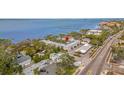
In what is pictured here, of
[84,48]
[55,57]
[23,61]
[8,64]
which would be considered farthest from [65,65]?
[8,64]

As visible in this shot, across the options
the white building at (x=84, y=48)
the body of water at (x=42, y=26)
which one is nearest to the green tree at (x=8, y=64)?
the body of water at (x=42, y=26)

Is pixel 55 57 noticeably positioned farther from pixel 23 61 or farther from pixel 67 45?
pixel 23 61

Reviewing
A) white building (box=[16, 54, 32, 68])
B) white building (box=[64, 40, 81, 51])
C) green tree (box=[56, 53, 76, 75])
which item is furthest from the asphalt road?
white building (box=[16, 54, 32, 68])

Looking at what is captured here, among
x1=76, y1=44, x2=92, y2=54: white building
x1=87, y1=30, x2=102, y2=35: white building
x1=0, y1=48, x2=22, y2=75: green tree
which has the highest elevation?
x1=87, y1=30, x2=102, y2=35: white building

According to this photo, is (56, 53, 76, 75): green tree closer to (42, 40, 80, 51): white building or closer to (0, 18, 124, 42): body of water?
(42, 40, 80, 51): white building

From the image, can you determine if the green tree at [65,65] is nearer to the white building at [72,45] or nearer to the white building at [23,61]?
the white building at [72,45]

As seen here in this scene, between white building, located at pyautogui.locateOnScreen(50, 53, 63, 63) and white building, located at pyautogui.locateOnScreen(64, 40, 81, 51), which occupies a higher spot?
white building, located at pyautogui.locateOnScreen(64, 40, 81, 51)
